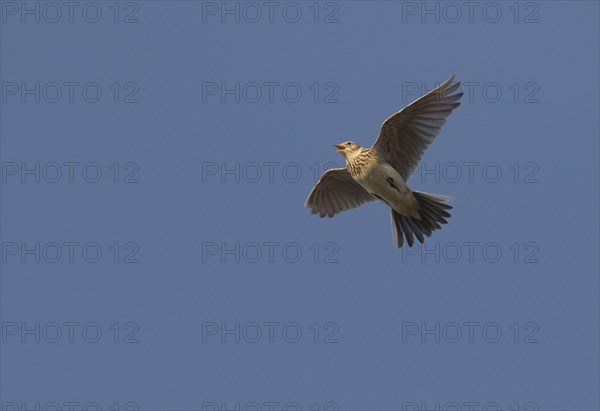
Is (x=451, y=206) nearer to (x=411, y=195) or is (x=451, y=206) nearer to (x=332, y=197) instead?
(x=411, y=195)

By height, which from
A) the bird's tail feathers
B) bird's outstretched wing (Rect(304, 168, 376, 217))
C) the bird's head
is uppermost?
the bird's head

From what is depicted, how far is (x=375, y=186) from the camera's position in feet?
59.6

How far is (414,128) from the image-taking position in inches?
719

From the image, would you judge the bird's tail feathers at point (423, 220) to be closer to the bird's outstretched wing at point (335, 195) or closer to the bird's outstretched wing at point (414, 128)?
the bird's outstretched wing at point (414, 128)

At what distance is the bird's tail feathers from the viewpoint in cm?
1802

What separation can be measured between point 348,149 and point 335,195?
2.01m

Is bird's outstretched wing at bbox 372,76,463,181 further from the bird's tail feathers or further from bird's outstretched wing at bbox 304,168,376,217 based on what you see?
bird's outstretched wing at bbox 304,168,376,217

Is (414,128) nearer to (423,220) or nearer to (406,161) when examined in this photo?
(406,161)

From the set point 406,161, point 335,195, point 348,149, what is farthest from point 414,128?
point 335,195

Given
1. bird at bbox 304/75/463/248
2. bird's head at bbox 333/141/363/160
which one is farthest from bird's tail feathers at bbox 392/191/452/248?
bird's head at bbox 333/141/363/160

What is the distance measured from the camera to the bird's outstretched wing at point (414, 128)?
58.1 feet

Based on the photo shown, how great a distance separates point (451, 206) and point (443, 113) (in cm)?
163

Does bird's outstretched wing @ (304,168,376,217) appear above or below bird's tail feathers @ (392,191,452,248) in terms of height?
above

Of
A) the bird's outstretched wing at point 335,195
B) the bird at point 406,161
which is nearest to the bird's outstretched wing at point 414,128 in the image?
the bird at point 406,161
